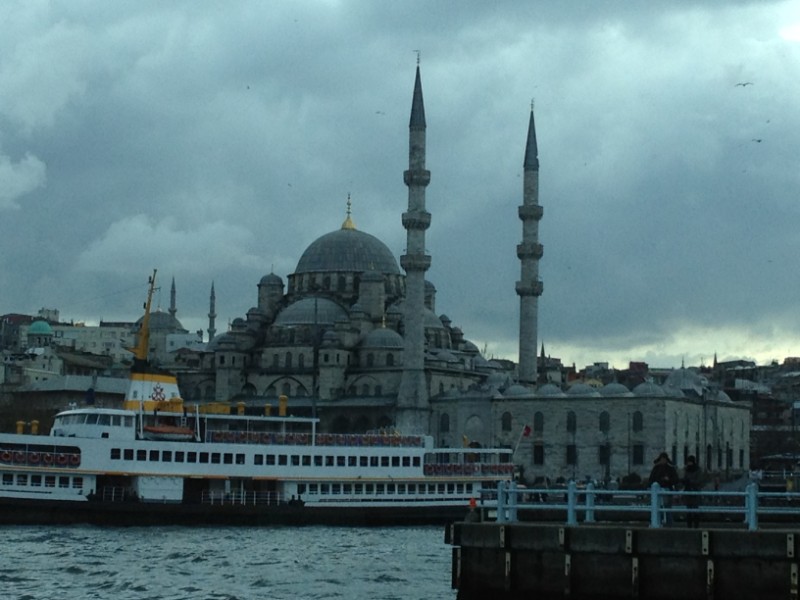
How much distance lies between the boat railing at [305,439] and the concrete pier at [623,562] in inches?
1108

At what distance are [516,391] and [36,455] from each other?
3960 centimetres

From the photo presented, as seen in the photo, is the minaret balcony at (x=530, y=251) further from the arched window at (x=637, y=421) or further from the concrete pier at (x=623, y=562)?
the concrete pier at (x=623, y=562)

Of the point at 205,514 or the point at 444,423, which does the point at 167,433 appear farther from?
the point at 444,423

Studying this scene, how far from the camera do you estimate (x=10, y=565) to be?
31703 millimetres

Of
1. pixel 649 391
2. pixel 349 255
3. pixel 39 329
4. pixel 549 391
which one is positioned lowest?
pixel 649 391

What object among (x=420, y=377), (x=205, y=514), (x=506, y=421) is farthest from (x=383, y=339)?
(x=205, y=514)

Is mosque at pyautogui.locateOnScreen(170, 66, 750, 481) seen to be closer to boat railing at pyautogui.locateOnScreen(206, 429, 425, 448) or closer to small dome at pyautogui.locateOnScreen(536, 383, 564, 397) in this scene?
small dome at pyautogui.locateOnScreen(536, 383, 564, 397)

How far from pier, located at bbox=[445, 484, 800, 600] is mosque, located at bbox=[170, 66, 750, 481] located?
4988 centimetres

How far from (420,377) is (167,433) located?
33.8 m

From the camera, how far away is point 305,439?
48.7 metres

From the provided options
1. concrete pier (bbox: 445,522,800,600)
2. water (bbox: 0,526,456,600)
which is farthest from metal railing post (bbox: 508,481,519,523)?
water (bbox: 0,526,456,600)

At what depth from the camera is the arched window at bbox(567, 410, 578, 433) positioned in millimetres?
77544

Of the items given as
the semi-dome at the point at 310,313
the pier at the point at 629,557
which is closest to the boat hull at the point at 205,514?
the pier at the point at 629,557

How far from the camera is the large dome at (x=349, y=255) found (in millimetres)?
93812
